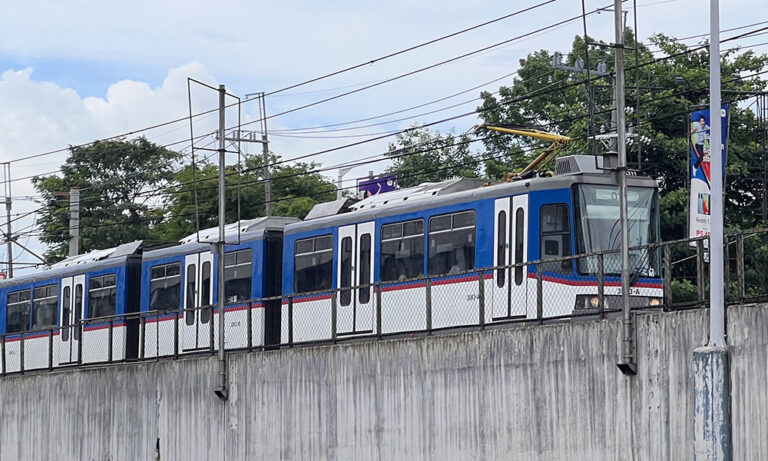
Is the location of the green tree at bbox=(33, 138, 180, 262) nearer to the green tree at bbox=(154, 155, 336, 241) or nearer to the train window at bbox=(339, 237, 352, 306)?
the green tree at bbox=(154, 155, 336, 241)

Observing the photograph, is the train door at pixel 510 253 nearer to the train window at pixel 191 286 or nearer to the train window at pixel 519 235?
the train window at pixel 519 235

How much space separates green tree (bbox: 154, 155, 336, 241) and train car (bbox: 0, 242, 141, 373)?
25.8 meters

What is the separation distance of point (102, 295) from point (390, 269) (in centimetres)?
1231

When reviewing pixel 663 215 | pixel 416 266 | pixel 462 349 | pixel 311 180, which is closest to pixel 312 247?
pixel 416 266

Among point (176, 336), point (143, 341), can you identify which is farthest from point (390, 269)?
point (143, 341)

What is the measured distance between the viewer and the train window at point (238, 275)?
30656 mm

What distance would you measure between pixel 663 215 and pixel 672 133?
4.06 m

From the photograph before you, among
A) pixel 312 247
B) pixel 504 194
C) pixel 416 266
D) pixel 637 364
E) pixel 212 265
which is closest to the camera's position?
pixel 637 364

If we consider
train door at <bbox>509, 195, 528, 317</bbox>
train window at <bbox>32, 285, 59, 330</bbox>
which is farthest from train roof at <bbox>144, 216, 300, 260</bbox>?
train door at <bbox>509, 195, 528, 317</bbox>

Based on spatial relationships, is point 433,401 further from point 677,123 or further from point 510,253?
point 677,123

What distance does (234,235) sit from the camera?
104 feet

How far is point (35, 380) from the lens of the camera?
33062 millimetres

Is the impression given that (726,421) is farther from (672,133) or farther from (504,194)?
(672,133)

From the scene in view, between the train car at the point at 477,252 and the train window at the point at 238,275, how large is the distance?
3.16 meters
